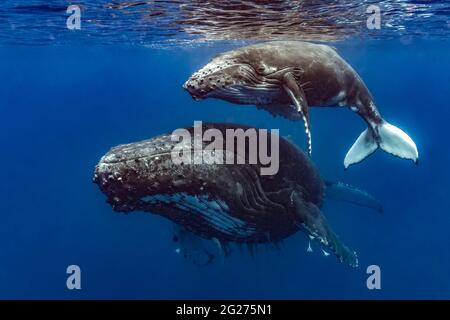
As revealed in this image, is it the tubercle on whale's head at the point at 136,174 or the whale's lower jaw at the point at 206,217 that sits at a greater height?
the tubercle on whale's head at the point at 136,174

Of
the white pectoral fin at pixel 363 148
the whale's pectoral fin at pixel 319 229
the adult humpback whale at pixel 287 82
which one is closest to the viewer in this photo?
the adult humpback whale at pixel 287 82

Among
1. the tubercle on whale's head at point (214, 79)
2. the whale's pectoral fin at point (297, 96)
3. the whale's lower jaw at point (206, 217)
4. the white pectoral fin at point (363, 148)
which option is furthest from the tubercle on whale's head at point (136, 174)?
the white pectoral fin at point (363, 148)

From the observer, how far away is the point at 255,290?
27312 millimetres

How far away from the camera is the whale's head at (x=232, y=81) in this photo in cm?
744

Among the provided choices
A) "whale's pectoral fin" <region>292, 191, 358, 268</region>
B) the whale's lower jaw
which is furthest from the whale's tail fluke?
the whale's lower jaw

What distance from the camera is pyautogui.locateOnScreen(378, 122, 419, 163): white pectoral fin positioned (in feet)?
33.6

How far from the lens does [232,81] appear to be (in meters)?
7.64

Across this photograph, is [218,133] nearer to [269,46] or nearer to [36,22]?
[269,46]

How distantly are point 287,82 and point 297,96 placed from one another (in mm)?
341

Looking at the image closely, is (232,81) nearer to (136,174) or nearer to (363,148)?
(136,174)

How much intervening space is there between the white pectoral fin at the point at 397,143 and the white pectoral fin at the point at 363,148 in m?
0.28

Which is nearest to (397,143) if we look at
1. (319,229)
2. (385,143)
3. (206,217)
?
(385,143)

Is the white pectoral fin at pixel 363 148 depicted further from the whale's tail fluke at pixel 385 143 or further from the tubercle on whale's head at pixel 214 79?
the tubercle on whale's head at pixel 214 79

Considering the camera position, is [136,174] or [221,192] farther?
[221,192]
